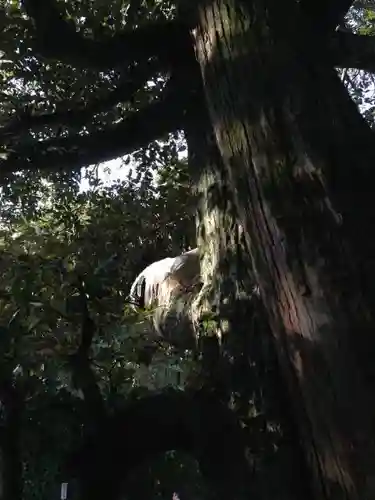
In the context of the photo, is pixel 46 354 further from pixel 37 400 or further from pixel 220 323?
pixel 220 323

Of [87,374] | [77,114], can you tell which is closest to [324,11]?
[77,114]

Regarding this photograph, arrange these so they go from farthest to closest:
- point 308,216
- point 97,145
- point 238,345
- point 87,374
Result: 1. point 97,145
2. point 238,345
3. point 87,374
4. point 308,216

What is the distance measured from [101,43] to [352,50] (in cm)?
119

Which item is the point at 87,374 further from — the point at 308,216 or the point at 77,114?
the point at 77,114

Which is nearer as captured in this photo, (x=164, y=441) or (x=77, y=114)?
(x=164, y=441)

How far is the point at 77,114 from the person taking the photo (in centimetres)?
399

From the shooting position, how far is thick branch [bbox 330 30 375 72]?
336 centimetres

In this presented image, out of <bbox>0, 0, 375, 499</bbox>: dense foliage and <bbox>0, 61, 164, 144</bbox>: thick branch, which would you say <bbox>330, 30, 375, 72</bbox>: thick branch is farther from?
<bbox>0, 61, 164, 144</bbox>: thick branch

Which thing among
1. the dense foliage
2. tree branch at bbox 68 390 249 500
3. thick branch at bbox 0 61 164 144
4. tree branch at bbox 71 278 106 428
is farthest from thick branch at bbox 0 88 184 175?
tree branch at bbox 68 390 249 500

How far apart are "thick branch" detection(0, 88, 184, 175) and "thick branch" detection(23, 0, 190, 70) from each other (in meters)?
0.25

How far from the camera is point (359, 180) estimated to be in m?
2.33

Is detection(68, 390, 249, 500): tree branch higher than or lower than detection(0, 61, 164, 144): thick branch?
lower

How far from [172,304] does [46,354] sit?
38.3 inches

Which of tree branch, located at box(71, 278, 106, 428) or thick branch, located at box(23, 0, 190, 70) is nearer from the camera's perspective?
tree branch, located at box(71, 278, 106, 428)
